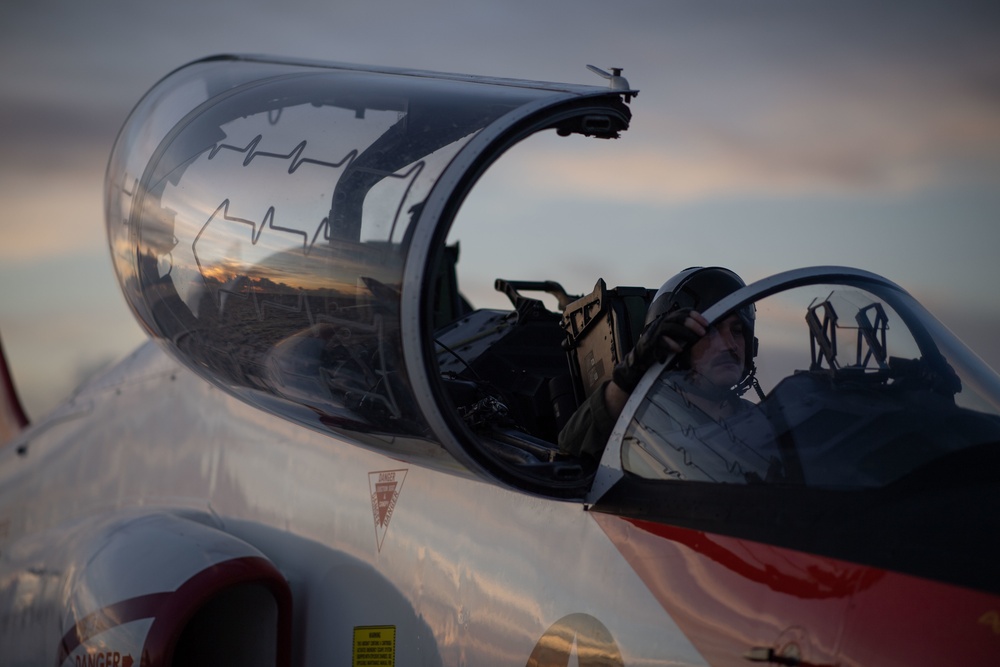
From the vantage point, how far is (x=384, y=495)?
3.50m

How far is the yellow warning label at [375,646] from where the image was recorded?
3.27 metres

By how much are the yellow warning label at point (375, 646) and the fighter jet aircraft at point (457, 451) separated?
1 cm

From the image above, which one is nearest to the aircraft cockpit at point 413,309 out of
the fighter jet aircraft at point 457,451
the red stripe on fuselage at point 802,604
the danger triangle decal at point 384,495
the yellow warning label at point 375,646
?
the fighter jet aircraft at point 457,451

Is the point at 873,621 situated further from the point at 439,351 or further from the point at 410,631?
the point at 439,351

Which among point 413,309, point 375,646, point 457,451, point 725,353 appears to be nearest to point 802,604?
point 725,353

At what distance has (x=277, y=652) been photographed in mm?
3561

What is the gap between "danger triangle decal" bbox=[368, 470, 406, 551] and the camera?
3.45 metres

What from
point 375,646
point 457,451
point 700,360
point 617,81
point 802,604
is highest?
point 617,81

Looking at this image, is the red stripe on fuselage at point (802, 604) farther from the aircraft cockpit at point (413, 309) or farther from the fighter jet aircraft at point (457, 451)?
the aircraft cockpit at point (413, 309)

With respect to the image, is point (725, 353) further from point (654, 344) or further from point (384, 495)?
point (384, 495)

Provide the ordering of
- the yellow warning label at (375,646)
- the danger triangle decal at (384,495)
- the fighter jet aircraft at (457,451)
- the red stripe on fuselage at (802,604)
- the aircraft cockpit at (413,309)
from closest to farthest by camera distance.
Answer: the red stripe on fuselage at (802,604)
the fighter jet aircraft at (457,451)
the aircraft cockpit at (413,309)
the yellow warning label at (375,646)
the danger triangle decal at (384,495)

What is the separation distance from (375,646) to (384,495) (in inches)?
20.4

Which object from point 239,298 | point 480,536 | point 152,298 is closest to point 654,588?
point 480,536

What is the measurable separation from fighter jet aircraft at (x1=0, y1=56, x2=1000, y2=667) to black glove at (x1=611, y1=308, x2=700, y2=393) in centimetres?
7
